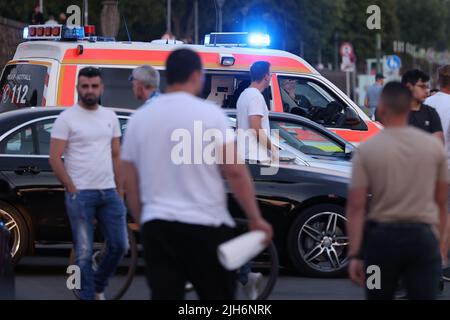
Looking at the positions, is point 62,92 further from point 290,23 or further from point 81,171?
point 290,23

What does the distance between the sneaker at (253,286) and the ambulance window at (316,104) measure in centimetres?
650

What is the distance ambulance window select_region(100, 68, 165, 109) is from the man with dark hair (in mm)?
5168

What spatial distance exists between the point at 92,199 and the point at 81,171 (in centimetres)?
20

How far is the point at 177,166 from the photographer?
247 inches

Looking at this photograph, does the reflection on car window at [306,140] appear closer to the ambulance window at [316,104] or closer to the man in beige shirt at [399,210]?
the ambulance window at [316,104]

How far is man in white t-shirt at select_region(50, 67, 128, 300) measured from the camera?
8945 millimetres

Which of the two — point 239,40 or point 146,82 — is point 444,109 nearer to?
point 146,82

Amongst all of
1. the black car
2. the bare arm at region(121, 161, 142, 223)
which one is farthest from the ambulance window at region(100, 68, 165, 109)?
the bare arm at region(121, 161, 142, 223)

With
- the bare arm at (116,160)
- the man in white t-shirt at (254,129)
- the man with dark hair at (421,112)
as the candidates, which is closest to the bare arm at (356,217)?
the bare arm at (116,160)

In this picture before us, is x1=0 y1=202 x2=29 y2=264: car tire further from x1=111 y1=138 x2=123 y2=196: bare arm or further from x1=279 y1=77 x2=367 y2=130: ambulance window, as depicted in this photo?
x1=279 y1=77 x2=367 y2=130: ambulance window

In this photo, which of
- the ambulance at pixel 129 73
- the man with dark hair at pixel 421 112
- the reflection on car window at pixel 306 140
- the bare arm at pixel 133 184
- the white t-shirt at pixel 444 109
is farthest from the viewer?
the ambulance at pixel 129 73

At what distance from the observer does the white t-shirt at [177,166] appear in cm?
619

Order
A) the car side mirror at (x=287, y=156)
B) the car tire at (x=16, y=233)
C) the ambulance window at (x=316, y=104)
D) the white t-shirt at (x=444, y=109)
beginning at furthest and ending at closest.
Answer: the ambulance window at (x=316, y=104) → the car side mirror at (x=287, y=156) → the car tire at (x=16, y=233) → the white t-shirt at (x=444, y=109)

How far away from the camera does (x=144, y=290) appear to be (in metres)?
10.3
